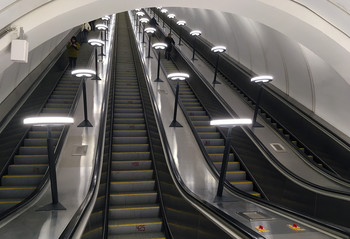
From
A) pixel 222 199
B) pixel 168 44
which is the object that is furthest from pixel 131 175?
pixel 168 44

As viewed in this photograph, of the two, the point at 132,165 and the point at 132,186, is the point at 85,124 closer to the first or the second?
the point at 132,165

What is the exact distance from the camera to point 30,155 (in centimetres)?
588

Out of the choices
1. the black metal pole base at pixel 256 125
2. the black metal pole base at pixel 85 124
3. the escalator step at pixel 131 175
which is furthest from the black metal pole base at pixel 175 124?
the black metal pole base at pixel 85 124

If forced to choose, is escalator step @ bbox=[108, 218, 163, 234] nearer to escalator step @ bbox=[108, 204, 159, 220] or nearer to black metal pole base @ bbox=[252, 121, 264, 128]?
escalator step @ bbox=[108, 204, 159, 220]

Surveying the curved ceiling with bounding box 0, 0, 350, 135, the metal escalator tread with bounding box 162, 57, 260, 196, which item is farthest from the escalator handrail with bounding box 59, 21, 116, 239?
the metal escalator tread with bounding box 162, 57, 260, 196

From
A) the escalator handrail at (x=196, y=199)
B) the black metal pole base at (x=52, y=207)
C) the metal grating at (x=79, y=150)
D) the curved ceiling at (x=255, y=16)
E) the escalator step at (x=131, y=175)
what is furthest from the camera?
the escalator step at (x=131, y=175)

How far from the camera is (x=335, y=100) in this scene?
632cm

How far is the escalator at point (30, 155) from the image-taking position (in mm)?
4906

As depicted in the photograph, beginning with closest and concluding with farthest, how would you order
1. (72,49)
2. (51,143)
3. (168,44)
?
1. (51,143)
2. (72,49)
3. (168,44)

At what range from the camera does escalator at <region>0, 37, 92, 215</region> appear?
16.1 ft

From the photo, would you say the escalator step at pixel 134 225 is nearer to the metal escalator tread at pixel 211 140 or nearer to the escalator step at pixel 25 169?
the metal escalator tread at pixel 211 140

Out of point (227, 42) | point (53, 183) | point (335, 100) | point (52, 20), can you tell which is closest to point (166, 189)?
point (53, 183)

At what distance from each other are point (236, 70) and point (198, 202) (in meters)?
7.46

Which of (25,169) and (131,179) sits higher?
(25,169)
